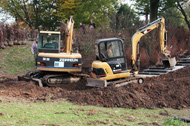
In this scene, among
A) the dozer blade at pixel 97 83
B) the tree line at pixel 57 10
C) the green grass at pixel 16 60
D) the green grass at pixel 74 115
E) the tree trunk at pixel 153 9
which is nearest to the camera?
the green grass at pixel 74 115

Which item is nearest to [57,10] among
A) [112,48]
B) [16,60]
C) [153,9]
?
[153,9]

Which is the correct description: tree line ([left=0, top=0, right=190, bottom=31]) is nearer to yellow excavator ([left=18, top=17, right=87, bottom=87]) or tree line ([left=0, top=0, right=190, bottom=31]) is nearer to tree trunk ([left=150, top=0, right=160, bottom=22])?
tree trunk ([left=150, top=0, right=160, bottom=22])

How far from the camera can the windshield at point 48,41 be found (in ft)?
40.2

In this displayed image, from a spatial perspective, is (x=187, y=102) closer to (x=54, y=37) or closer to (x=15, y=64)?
(x=54, y=37)

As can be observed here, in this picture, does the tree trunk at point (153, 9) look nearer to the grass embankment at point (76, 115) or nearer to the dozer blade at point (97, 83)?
the dozer blade at point (97, 83)

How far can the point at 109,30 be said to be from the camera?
2020 cm

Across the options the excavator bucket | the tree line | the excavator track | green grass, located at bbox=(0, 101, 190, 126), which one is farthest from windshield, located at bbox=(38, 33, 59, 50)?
the tree line

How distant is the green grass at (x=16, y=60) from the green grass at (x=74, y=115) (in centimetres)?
904

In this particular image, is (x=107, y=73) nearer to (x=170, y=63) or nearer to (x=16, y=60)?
(x=170, y=63)

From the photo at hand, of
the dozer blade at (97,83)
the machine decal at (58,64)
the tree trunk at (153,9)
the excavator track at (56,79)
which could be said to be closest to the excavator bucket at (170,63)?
the excavator track at (56,79)

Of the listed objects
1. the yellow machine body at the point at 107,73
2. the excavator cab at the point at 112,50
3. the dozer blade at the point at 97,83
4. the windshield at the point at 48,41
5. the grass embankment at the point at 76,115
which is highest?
the windshield at the point at 48,41

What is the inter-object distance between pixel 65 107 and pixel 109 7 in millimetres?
25053

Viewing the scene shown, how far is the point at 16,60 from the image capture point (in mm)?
17922

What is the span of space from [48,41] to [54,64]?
Answer: 5.34 feet
